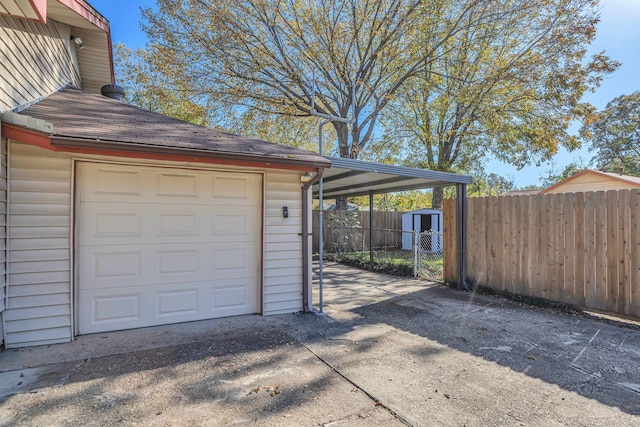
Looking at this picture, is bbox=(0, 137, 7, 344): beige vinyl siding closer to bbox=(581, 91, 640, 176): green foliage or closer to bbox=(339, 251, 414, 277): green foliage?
bbox=(339, 251, 414, 277): green foliage

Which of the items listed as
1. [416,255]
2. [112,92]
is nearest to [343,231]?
[416,255]

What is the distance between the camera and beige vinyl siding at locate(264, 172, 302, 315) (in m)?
4.81

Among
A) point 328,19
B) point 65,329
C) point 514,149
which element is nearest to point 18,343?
point 65,329

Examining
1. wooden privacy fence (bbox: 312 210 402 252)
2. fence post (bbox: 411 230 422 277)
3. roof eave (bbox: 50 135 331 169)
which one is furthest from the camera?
wooden privacy fence (bbox: 312 210 402 252)

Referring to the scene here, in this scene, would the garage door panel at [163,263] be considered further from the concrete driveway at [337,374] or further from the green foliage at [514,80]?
the green foliage at [514,80]

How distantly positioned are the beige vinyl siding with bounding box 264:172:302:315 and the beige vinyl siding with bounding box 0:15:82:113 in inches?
115

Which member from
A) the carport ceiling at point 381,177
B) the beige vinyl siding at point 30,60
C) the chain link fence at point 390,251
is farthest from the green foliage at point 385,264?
the beige vinyl siding at point 30,60

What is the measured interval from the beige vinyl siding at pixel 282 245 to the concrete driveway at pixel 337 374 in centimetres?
34

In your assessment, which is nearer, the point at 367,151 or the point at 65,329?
the point at 65,329

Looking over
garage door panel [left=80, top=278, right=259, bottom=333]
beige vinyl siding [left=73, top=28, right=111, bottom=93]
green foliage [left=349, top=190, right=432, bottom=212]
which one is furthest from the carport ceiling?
green foliage [left=349, top=190, right=432, bottom=212]

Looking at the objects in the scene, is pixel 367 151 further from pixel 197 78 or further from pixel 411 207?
pixel 411 207

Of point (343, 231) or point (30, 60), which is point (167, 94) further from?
point (30, 60)

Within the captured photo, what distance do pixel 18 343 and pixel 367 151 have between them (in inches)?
537

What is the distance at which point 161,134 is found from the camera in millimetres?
3846
